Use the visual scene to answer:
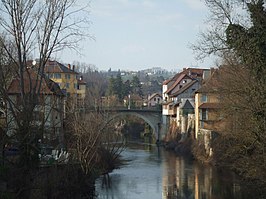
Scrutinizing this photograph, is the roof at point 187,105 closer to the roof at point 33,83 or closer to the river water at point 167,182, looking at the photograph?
the river water at point 167,182

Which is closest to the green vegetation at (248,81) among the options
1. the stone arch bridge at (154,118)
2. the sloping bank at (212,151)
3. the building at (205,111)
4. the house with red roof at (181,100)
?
the sloping bank at (212,151)

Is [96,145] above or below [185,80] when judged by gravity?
below

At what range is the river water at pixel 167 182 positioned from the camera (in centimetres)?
2470

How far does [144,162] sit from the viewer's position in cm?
3966

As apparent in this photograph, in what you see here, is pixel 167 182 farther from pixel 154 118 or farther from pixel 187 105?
pixel 154 118

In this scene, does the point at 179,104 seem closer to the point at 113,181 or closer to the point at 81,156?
the point at 113,181

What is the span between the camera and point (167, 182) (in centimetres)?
2870

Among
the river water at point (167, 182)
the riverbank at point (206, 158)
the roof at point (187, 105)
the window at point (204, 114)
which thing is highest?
the roof at point (187, 105)

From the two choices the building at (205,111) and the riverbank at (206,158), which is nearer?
the riverbank at (206,158)

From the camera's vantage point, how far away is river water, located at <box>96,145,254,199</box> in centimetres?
2470

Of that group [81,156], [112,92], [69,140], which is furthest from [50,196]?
[112,92]

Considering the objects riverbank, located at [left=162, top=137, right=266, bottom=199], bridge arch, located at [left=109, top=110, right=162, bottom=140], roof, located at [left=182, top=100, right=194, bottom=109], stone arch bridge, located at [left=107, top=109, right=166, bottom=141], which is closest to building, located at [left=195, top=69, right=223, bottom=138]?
riverbank, located at [left=162, top=137, right=266, bottom=199]

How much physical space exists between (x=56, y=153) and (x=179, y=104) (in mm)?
32638

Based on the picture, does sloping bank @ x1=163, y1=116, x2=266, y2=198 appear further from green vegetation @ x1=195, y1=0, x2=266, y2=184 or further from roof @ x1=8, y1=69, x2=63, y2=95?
roof @ x1=8, y1=69, x2=63, y2=95
